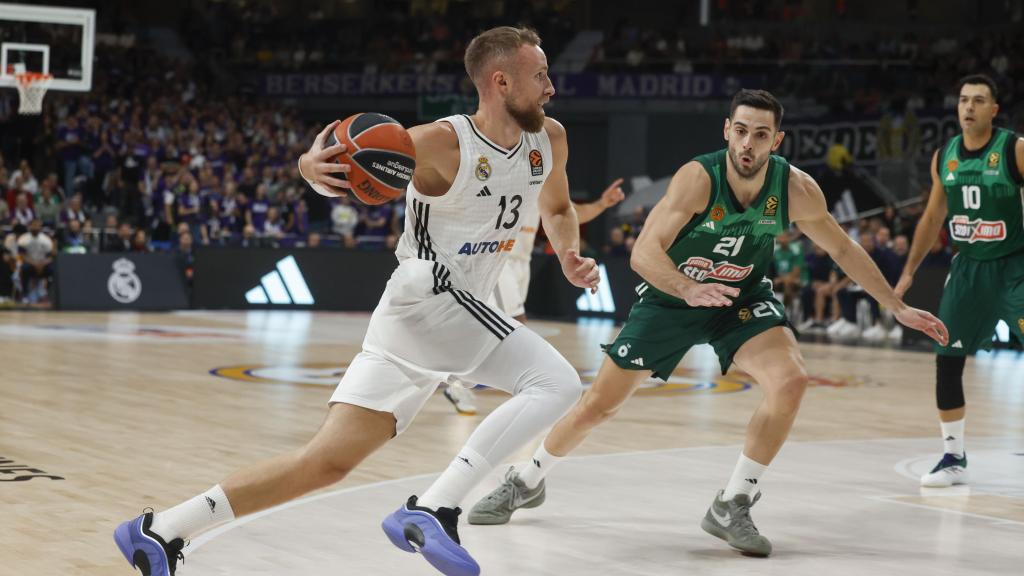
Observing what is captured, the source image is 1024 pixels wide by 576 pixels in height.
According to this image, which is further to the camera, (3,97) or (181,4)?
(181,4)

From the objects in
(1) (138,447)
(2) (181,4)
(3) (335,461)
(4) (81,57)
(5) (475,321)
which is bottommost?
(1) (138,447)

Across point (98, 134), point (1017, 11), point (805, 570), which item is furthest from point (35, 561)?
point (1017, 11)

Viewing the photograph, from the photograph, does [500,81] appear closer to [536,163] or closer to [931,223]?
[536,163]

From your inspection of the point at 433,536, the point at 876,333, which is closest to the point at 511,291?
the point at 433,536

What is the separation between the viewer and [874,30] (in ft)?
114

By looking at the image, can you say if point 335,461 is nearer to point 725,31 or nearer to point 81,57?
point 81,57

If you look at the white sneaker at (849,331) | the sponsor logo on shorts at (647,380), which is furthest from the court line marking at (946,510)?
the white sneaker at (849,331)

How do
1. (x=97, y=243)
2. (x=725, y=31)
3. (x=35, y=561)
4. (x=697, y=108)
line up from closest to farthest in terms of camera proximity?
(x=35, y=561) < (x=97, y=243) < (x=697, y=108) < (x=725, y=31)

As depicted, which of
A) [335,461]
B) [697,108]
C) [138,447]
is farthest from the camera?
[697,108]

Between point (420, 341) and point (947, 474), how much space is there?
3846 millimetres

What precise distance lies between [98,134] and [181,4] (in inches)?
399

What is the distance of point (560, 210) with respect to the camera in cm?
551

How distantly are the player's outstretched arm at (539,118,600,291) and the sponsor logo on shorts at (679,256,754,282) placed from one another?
92 cm

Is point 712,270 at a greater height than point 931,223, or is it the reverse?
point 931,223
